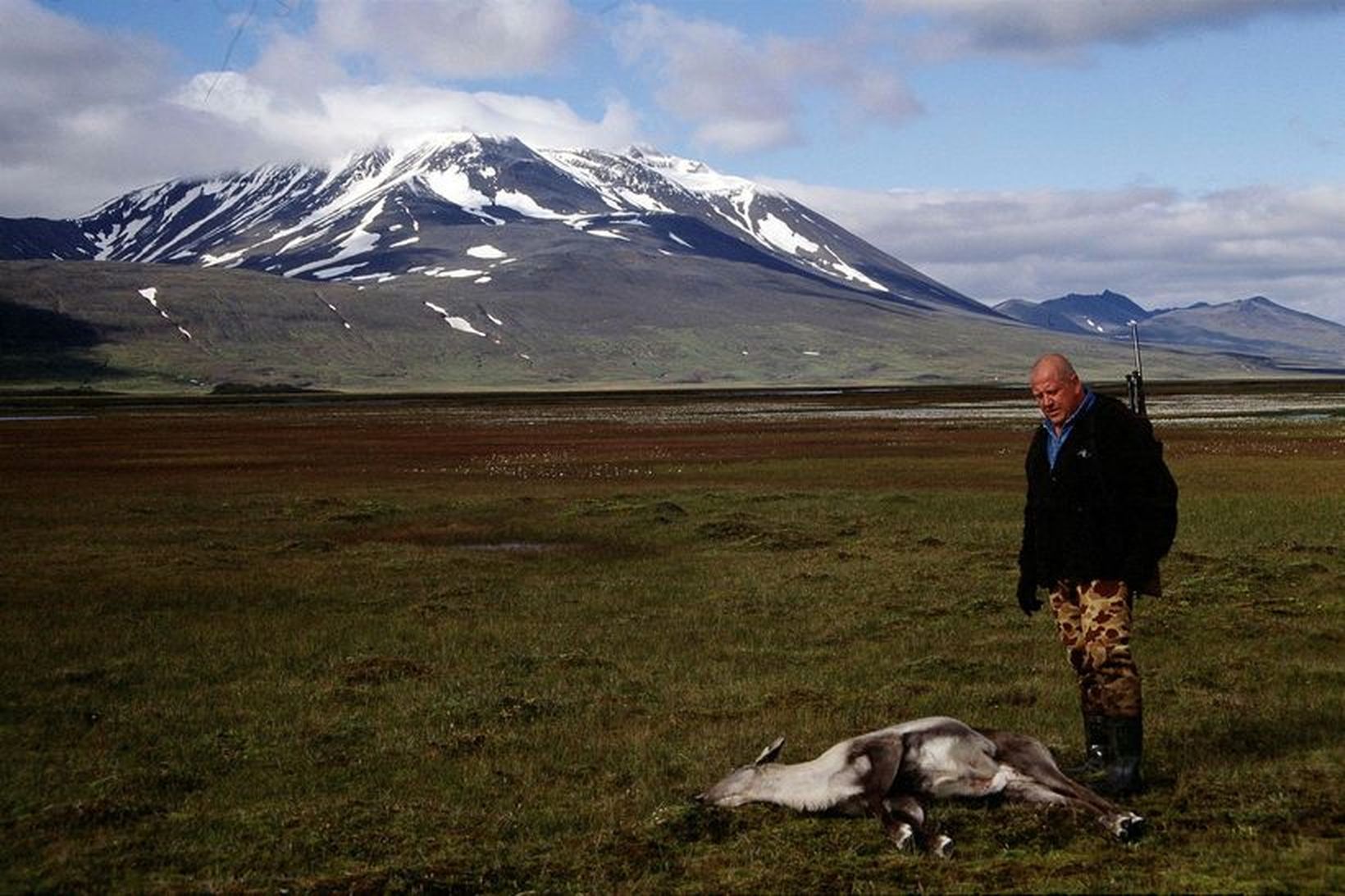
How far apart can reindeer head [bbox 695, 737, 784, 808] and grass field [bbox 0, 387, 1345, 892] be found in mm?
203

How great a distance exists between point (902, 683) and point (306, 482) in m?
37.7

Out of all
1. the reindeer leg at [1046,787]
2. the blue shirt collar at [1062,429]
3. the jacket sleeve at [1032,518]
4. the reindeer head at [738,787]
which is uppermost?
the blue shirt collar at [1062,429]

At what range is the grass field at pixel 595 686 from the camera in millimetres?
9164

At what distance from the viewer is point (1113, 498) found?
10188 millimetres

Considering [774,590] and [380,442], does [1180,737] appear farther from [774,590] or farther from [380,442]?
[380,442]

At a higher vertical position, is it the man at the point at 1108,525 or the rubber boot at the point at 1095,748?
the man at the point at 1108,525

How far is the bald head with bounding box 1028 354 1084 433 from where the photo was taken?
10258mm

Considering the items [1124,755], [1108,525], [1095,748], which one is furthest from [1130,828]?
[1108,525]

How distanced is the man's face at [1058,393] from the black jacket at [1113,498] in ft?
0.42

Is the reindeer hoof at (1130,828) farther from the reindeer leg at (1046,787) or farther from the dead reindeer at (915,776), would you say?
the dead reindeer at (915,776)

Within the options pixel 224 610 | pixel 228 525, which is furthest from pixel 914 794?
pixel 228 525

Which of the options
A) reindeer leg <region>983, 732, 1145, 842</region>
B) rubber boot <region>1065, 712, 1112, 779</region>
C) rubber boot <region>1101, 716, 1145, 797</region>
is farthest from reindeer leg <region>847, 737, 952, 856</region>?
rubber boot <region>1065, 712, 1112, 779</region>

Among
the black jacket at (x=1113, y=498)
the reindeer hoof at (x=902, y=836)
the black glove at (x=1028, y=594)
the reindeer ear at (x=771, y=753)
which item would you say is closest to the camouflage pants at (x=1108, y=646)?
the black jacket at (x=1113, y=498)

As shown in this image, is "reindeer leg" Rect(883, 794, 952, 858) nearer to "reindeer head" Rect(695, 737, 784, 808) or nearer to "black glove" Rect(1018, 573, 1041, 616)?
"reindeer head" Rect(695, 737, 784, 808)
